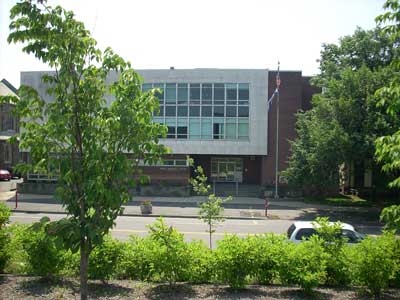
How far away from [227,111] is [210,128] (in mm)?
2211

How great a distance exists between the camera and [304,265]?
7.66m

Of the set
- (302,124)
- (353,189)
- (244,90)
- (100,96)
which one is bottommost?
(353,189)

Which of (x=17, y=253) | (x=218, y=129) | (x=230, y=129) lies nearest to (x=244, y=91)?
(x=230, y=129)

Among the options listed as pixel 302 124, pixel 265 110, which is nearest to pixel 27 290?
pixel 302 124

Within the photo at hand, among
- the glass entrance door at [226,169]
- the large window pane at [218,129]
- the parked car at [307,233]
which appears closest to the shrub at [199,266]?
the parked car at [307,233]

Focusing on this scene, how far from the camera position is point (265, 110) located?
40.6 metres

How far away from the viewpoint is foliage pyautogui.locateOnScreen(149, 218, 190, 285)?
7547mm

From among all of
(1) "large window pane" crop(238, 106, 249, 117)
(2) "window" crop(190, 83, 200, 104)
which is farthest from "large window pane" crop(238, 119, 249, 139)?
(2) "window" crop(190, 83, 200, 104)

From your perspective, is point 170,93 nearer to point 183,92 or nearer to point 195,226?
point 183,92

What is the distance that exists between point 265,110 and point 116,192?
3633 cm

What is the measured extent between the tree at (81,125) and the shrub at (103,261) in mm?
2289

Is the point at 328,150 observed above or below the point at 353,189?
above

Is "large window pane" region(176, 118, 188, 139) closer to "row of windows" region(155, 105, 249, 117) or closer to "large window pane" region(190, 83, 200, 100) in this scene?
"row of windows" region(155, 105, 249, 117)

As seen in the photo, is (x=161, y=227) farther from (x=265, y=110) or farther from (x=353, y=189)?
(x=353, y=189)
